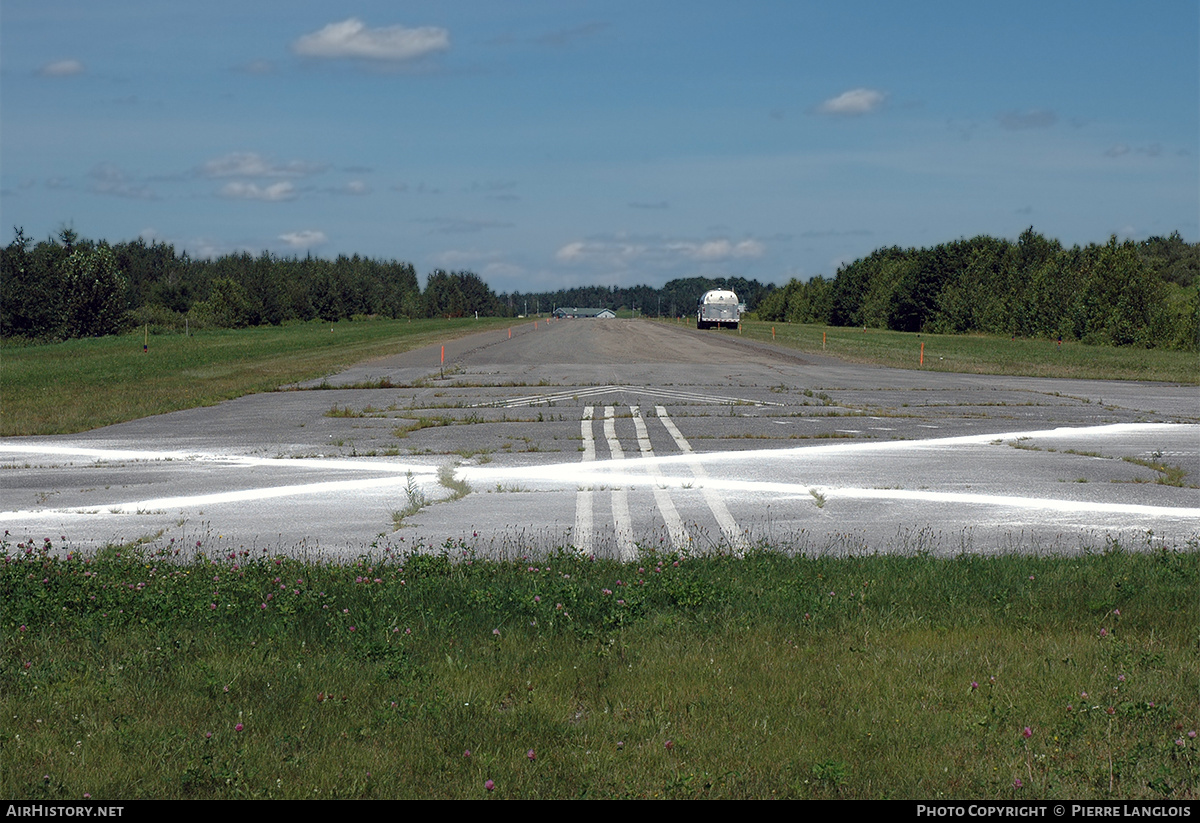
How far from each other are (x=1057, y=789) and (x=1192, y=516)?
7766 millimetres

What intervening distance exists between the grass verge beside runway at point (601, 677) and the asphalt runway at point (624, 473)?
1.57 metres

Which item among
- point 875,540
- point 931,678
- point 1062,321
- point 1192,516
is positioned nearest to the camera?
point 931,678

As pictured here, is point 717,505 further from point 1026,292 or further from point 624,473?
point 1026,292

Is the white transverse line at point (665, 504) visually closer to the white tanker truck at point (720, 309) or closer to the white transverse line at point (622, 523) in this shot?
the white transverse line at point (622, 523)

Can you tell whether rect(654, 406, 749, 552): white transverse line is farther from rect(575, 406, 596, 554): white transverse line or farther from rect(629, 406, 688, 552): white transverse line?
rect(575, 406, 596, 554): white transverse line

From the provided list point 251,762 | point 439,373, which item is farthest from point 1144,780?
point 439,373

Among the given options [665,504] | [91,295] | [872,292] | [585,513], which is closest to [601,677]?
[585,513]

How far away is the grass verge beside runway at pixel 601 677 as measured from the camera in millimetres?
4750

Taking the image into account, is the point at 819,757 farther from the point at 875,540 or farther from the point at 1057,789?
the point at 875,540

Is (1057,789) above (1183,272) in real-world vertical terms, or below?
below

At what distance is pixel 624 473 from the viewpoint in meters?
14.1

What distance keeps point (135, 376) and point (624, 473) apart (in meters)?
24.2

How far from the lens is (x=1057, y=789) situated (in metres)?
4.59

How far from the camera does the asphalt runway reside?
1026cm
